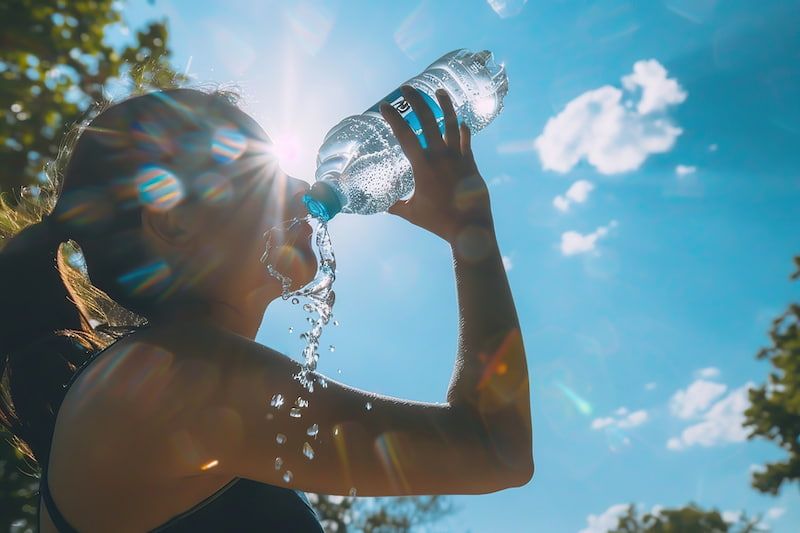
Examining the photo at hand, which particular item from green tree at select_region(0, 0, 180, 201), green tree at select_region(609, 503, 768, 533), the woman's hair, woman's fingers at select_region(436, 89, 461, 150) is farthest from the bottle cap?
green tree at select_region(609, 503, 768, 533)

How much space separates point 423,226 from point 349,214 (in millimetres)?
981

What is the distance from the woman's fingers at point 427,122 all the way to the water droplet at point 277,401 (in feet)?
2.87

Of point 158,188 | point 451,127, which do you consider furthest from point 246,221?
point 451,127

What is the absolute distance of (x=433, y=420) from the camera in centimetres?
140

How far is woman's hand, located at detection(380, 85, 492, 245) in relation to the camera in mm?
1845

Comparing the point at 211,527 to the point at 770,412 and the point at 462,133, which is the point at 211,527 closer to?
the point at 462,133

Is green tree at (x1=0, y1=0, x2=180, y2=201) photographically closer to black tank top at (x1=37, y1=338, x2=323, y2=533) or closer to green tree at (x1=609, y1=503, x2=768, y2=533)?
black tank top at (x1=37, y1=338, x2=323, y2=533)

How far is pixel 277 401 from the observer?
1363 millimetres

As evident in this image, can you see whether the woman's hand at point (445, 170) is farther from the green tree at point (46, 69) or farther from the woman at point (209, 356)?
the green tree at point (46, 69)

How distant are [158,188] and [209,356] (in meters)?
0.73

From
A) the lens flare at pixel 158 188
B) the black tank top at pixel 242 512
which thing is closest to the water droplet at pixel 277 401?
the black tank top at pixel 242 512

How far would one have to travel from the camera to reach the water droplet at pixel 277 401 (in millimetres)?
1361

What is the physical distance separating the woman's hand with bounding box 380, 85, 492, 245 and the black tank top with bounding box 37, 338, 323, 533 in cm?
86

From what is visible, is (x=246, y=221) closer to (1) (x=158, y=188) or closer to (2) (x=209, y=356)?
(1) (x=158, y=188)
